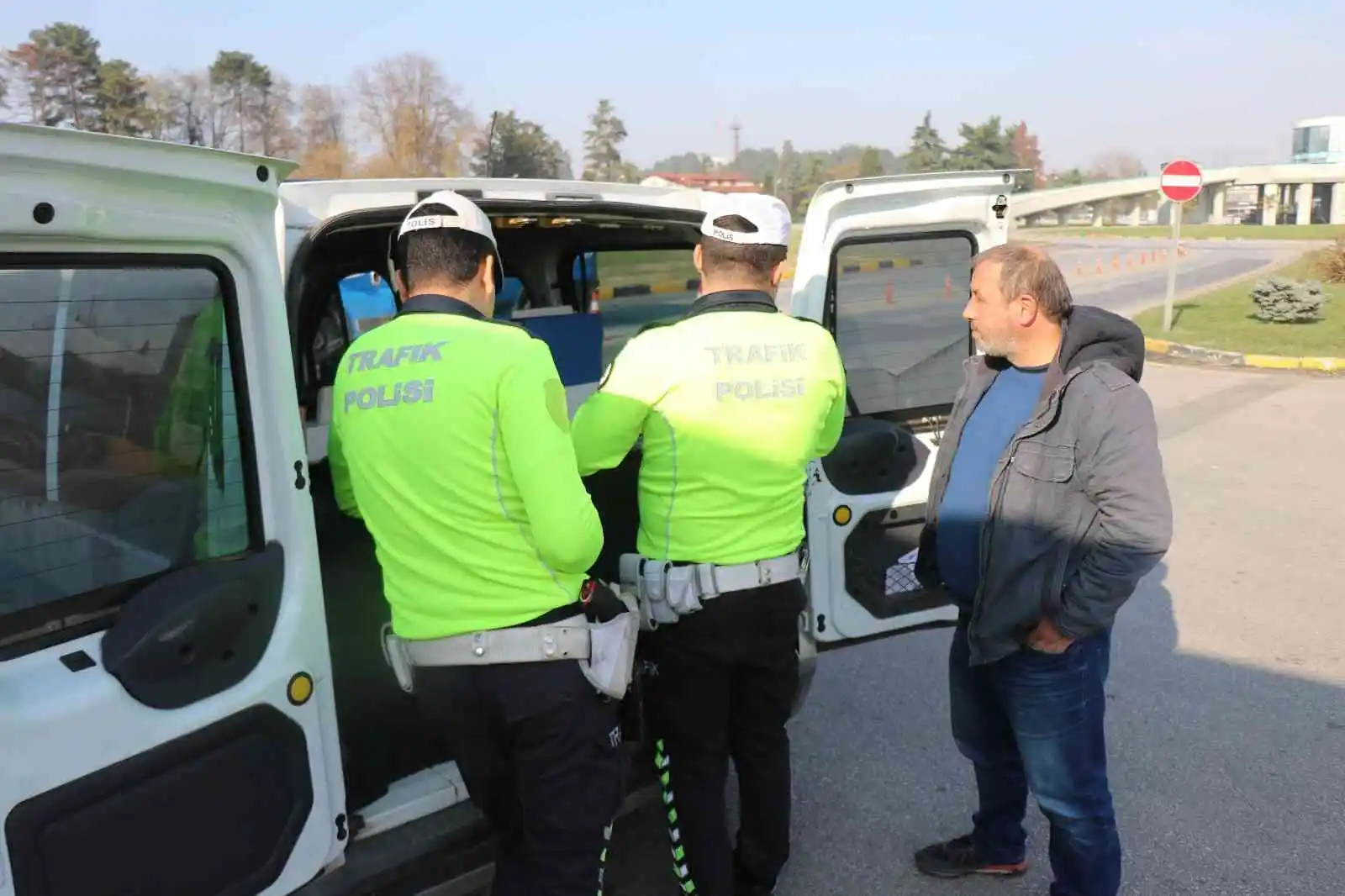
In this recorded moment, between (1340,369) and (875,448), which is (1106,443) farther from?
(1340,369)

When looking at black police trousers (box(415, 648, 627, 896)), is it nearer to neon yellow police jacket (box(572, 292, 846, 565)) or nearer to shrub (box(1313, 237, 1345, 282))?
neon yellow police jacket (box(572, 292, 846, 565))

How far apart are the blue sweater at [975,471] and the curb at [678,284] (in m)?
0.75

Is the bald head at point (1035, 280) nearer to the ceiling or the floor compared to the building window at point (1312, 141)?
nearer to the floor

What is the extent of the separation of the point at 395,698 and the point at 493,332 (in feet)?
5.44

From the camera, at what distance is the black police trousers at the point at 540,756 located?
214 cm

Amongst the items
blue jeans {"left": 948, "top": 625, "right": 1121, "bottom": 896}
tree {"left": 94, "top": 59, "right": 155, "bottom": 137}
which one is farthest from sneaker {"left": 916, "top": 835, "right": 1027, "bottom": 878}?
tree {"left": 94, "top": 59, "right": 155, "bottom": 137}

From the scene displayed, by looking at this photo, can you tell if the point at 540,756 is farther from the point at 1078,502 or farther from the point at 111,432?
the point at 1078,502

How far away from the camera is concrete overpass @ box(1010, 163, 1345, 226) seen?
2603 inches

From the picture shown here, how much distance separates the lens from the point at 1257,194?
250ft

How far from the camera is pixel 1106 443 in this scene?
2307mm

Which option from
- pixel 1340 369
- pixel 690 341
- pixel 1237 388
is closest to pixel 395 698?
pixel 690 341

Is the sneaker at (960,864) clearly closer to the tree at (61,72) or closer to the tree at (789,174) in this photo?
the tree at (61,72)

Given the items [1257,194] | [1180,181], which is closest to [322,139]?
[1180,181]

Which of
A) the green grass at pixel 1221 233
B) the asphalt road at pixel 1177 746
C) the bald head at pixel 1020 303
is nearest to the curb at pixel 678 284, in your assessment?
the bald head at pixel 1020 303
